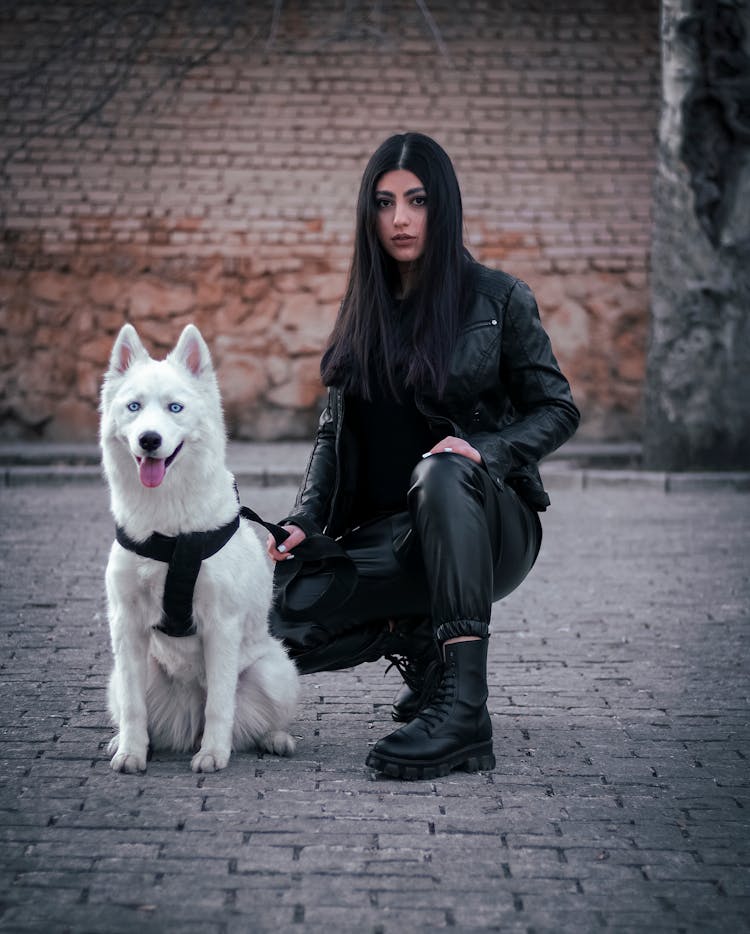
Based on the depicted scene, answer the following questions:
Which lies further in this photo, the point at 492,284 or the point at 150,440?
the point at 492,284

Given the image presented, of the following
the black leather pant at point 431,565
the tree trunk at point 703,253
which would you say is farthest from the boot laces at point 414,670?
the tree trunk at point 703,253

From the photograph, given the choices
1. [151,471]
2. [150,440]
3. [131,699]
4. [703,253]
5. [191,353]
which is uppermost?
[191,353]

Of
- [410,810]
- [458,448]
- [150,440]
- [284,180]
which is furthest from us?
[284,180]

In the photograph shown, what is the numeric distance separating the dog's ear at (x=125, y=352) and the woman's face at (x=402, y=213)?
1043 millimetres

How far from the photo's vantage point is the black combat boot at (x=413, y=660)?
489 centimetres

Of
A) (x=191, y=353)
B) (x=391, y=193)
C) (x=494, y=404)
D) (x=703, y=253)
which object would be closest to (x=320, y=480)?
(x=494, y=404)

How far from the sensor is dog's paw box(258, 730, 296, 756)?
4.52m

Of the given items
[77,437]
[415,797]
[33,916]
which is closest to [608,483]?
[77,437]

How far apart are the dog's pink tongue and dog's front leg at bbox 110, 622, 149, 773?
0.51m

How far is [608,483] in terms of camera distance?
491 inches

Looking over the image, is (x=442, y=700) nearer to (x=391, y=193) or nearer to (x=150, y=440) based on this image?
(x=150, y=440)

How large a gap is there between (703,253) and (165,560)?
31.4 feet

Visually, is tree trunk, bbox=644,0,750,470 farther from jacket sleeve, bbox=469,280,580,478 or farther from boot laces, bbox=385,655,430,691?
boot laces, bbox=385,655,430,691

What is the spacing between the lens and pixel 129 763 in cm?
428
